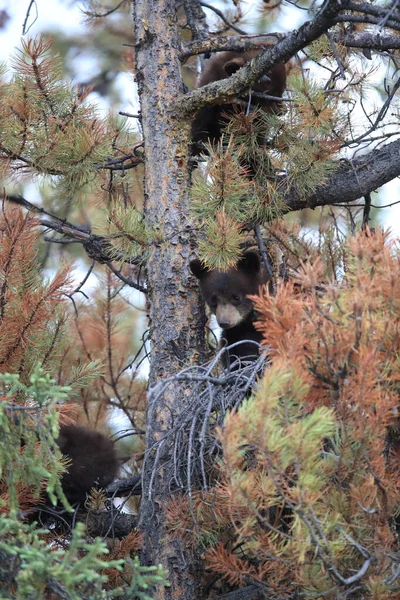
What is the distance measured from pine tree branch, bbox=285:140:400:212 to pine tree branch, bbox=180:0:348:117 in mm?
682

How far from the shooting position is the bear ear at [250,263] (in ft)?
16.9

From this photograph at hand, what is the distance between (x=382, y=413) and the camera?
8.71 feet

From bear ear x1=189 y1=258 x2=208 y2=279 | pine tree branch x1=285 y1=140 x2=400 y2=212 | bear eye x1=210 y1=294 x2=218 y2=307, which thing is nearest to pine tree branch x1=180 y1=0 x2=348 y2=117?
pine tree branch x1=285 y1=140 x2=400 y2=212

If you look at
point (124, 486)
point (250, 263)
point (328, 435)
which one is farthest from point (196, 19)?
point (328, 435)

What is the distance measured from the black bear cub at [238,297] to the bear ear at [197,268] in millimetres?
408

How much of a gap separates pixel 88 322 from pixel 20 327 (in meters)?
2.50

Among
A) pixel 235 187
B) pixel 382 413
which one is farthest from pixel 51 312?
pixel 382 413

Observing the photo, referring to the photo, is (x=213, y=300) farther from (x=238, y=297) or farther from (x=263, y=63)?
(x=263, y=63)

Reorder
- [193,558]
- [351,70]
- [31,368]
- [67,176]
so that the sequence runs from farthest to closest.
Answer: [351,70] → [67,176] → [31,368] → [193,558]

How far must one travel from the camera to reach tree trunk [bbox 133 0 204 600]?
3.78 meters

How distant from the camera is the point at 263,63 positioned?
13.2 ft

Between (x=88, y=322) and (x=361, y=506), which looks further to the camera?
(x=88, y=322)

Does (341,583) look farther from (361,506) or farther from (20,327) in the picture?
(20,327)

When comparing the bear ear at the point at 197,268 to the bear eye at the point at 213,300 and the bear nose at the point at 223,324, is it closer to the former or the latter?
the bear nose at the point at 223,324
